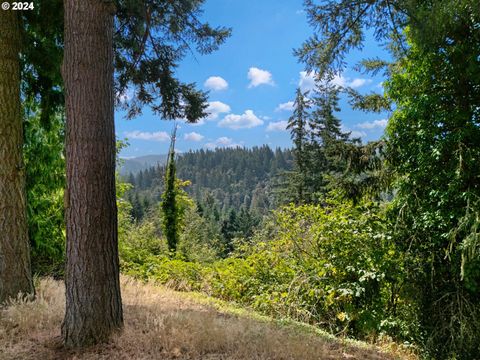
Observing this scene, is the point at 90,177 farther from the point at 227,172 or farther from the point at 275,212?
the point at 227,172

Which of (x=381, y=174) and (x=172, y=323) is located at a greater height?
(x=381, y=174)

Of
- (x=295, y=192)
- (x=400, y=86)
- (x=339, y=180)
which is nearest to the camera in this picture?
(x=400, y=86)

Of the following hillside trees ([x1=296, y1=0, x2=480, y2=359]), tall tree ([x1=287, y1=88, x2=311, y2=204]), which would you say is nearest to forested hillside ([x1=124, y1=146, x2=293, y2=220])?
tall tree ([x1=287, y1=88, x2=311, y2=204])

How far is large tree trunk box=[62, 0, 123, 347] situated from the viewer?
314cm

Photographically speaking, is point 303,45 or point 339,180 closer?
point 303,45

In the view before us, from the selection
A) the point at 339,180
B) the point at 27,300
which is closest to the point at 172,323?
the point at 27,300

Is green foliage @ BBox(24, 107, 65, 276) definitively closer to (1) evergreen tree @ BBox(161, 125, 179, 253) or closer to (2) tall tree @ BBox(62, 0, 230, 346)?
(2) tall tree @ BBox(62, 0, 230, 346)

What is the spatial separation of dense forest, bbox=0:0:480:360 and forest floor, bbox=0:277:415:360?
1.1 inches

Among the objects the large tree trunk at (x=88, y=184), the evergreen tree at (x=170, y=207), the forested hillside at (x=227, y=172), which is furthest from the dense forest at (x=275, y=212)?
the forested hillside at (x=227, y=172)

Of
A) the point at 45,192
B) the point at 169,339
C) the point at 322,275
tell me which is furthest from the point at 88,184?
the point at 45,192

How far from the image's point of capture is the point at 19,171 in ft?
14.3

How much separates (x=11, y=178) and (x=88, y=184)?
6.01 ft

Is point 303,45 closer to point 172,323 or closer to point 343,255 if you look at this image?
point 343,255

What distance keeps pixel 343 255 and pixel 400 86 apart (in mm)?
3152
